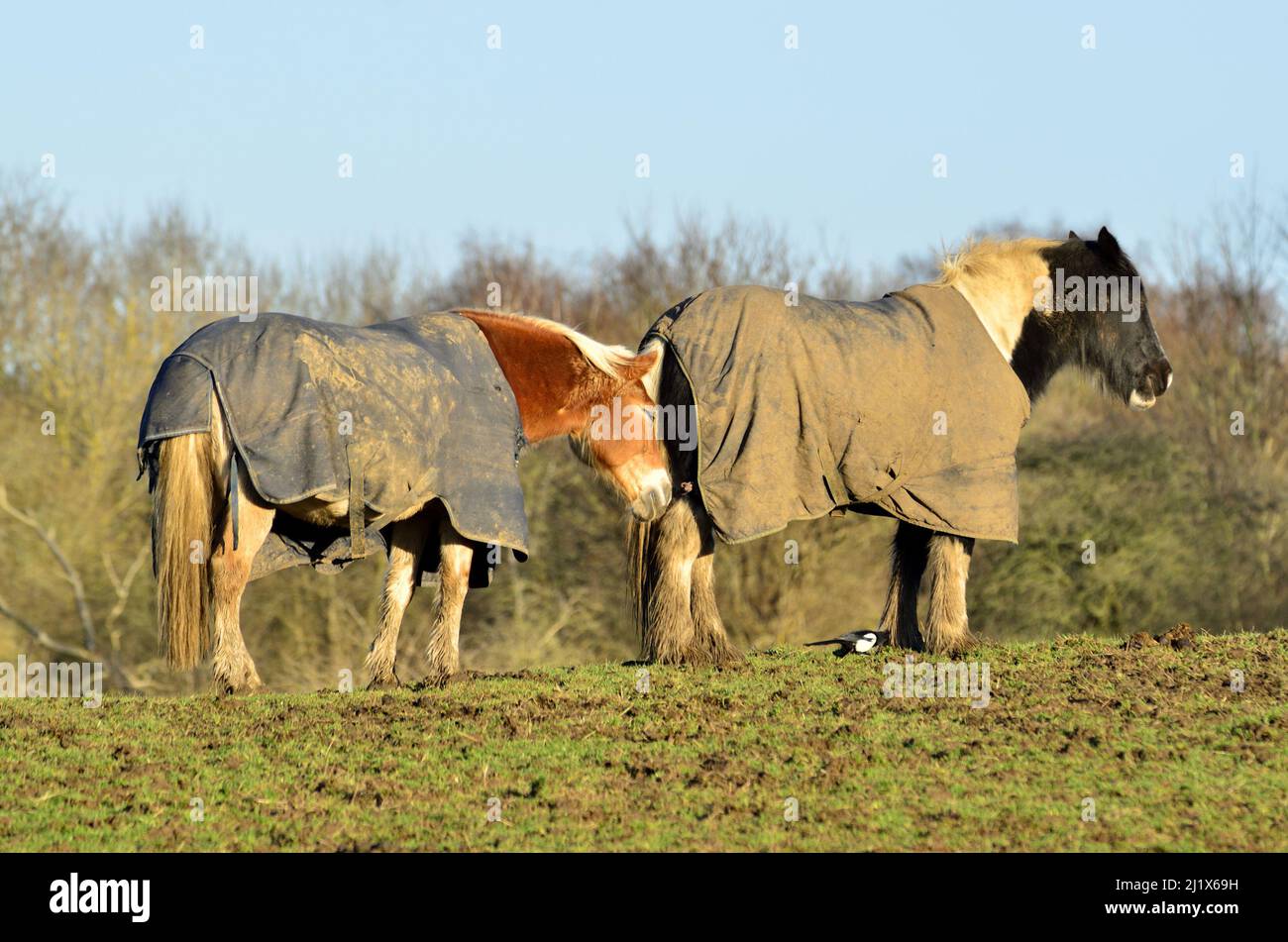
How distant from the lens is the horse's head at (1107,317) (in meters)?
10.0

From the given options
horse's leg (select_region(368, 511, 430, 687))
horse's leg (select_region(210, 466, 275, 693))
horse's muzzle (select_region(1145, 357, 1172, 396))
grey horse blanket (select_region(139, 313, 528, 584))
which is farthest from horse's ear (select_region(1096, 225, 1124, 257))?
horse's leg (select_region(210, 466, 275, 693))

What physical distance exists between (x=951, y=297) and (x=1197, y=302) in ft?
78.2

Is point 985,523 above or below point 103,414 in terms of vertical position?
below

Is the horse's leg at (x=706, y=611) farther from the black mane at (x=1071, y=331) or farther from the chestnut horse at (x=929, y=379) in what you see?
the black mane at (x=1071, y=331)

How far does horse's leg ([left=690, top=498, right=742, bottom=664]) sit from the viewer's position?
9594 mm

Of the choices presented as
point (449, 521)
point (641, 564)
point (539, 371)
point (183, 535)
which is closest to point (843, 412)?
point (641, 564)

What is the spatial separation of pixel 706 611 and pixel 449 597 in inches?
63.9

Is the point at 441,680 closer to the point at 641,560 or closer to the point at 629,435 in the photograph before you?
the point at 641,560

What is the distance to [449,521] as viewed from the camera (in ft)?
30.5

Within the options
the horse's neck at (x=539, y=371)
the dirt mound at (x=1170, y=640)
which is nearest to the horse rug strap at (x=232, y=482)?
the horse's neck at (x=539, y=371)

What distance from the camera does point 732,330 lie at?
366 inches

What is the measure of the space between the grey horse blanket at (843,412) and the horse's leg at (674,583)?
0.35 metres

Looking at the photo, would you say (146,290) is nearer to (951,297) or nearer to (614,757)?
(951,297)
